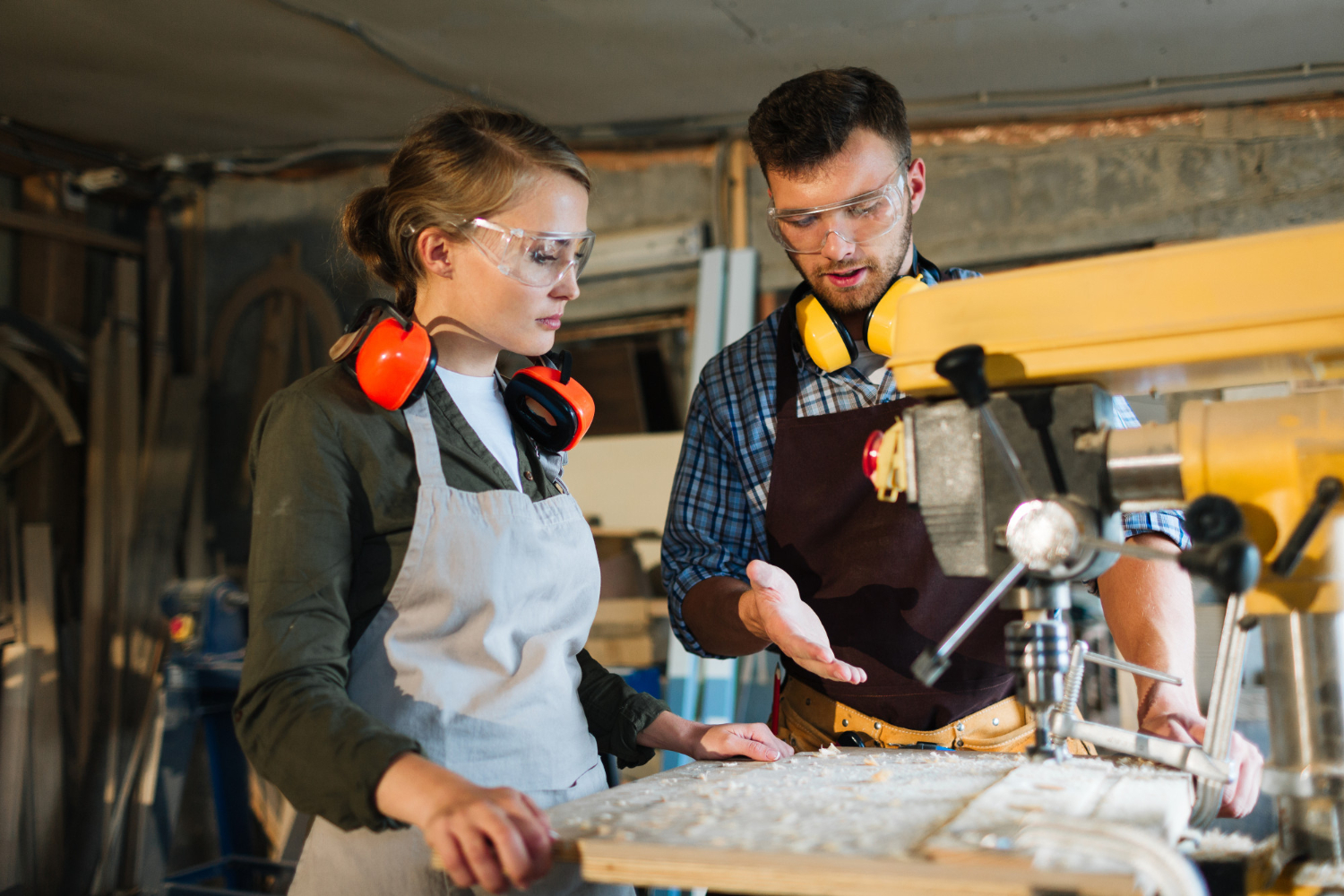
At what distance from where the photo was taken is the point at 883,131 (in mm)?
1887

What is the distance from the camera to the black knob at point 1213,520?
92 cm

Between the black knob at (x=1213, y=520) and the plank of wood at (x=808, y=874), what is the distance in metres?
0.32

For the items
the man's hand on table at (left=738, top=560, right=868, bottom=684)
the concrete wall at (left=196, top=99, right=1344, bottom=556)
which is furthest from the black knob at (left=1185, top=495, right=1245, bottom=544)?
the concrete wall at (left=196, top=99, right=1344, bottom=556)

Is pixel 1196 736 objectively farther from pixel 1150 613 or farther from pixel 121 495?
pixel 121 495

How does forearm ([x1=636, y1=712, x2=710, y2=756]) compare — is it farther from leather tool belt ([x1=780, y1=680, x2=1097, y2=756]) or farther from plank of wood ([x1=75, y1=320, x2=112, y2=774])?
plank of wood ([x1=75, y1=320, x2=112, y2=774])

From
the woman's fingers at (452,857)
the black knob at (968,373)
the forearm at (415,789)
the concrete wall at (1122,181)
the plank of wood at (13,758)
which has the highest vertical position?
the concrete wall at (1122,181)

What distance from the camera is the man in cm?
169

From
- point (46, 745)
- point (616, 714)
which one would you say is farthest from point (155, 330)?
point (616, 714)

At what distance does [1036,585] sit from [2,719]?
4.10 metres

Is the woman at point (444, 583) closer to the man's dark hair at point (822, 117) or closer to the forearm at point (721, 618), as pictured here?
the forearm at point (721, 618)

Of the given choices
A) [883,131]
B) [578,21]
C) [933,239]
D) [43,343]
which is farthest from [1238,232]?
[43,343]

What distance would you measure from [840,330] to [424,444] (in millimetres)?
852

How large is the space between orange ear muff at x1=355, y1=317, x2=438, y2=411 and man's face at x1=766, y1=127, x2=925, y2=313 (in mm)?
839

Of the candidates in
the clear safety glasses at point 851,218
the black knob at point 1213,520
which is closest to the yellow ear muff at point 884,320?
the clear safety glasses at point 851,218
